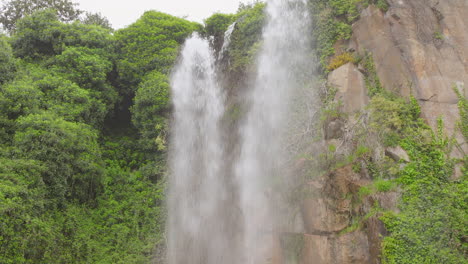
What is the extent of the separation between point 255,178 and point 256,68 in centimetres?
499

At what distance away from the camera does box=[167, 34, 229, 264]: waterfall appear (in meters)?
13.1

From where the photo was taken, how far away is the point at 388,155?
34.6 feet

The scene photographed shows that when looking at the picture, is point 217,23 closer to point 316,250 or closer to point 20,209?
point 20,209

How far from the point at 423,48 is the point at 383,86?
75.6 inches

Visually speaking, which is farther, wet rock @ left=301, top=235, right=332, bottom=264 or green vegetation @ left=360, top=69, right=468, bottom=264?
wet rock @ left=301, top=235, right=332, bottom=264

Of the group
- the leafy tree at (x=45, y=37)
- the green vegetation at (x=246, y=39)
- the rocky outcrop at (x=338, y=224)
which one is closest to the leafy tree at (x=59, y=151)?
the leafy tree at (x=45, y=37)

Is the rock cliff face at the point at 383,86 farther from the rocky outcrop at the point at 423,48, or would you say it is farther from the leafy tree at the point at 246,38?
the leafy tree at the point at 246,38

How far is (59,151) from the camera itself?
41.5 ft

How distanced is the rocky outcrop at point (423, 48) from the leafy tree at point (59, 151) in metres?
10.6

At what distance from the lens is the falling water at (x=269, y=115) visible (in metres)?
11.9

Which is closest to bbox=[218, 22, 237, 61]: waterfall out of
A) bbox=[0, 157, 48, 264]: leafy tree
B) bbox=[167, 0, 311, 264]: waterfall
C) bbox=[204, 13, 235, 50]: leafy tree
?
bbox=[167, 0, 311, 264]: waterfall

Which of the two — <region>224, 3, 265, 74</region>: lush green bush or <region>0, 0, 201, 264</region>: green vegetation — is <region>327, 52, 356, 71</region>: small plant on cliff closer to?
<region>224, 3, 265, 74</region>: lush green bush

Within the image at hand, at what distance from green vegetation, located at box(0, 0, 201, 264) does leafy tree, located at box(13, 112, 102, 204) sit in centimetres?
3

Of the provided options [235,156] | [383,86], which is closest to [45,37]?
[235,156]
